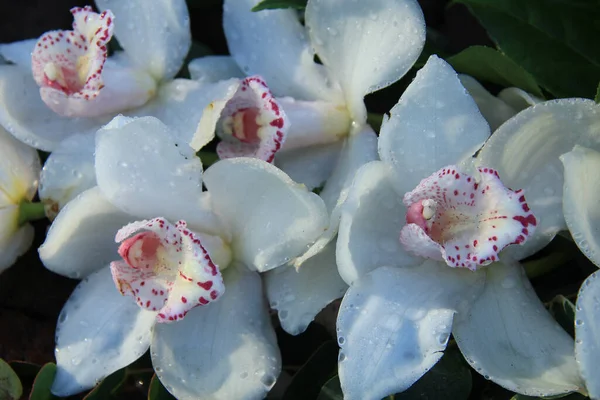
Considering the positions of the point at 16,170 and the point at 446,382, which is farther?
the point at 16,170

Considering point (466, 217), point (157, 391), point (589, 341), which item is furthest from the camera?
point (157, 391)

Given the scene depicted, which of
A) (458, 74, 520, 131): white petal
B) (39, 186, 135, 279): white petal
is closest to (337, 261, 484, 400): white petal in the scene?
(458, 74, 520, 131): white petal

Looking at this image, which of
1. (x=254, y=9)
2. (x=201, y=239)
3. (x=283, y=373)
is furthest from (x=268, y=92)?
(x=283, y=373)

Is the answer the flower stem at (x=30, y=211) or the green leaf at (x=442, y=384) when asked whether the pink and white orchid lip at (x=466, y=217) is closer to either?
the green leaf at (x=442, y=384)

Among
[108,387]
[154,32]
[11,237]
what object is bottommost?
[108,387]

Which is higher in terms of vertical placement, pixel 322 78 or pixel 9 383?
pixel 322 78

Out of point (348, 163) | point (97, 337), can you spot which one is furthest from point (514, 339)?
point (97, 337)

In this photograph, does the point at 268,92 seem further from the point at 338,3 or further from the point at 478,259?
the point at 478,259

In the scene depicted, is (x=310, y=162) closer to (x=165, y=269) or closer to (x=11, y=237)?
(x=165, y=269)
